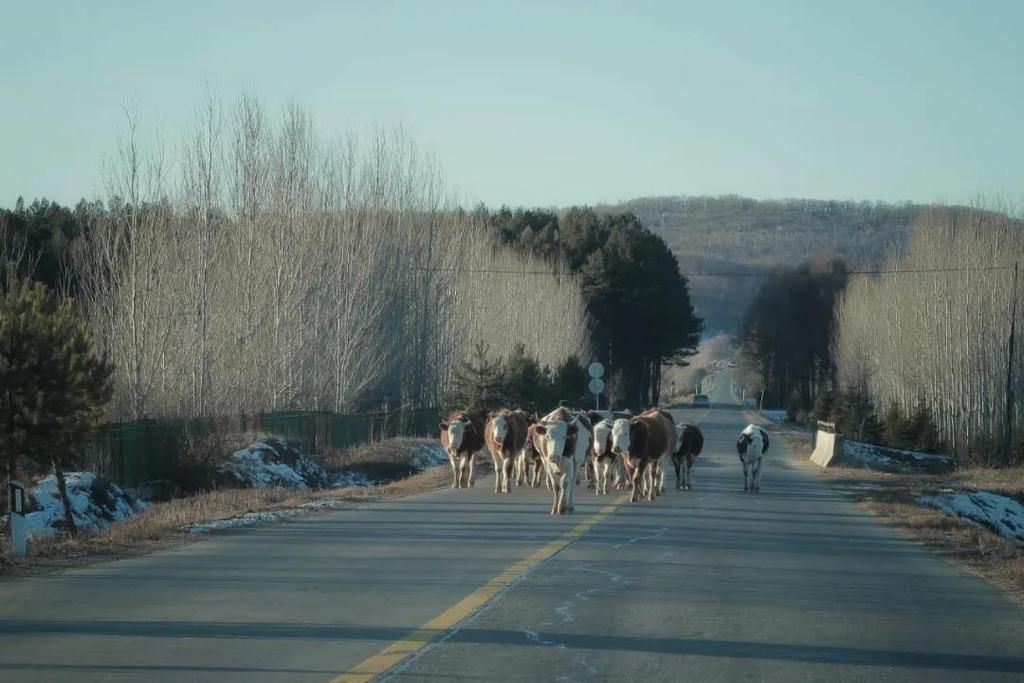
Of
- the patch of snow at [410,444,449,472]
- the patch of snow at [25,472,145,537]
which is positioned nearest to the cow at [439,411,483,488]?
the patch of snow at [25,472,145,537]

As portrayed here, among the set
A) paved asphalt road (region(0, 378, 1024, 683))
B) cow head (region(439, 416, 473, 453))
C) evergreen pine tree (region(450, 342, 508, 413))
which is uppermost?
evergreen pine tree (region(450, 342, 508, 413))

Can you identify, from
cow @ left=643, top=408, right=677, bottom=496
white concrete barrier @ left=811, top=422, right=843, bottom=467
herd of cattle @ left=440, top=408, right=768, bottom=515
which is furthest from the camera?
white concrete barrier @ left=811, top=422, right=843, bottom=467

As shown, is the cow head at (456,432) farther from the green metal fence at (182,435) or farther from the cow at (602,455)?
the green metal fence at (182,435)

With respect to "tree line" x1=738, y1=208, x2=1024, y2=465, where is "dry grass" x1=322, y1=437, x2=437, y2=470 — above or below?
below

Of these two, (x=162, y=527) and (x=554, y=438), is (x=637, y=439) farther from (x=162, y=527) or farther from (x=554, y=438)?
(x=162, y=527)

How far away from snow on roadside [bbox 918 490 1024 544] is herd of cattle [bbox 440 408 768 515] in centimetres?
450

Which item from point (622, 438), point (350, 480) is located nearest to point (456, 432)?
point (622, 438)

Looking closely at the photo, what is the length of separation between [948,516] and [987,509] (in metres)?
7.60

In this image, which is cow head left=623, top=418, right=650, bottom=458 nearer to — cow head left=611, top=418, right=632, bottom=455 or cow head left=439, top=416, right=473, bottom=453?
A: cow head left=611, top=418, right=632, bottom=455

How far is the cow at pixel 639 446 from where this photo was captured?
24.7 m

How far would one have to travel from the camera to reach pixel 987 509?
1261 inches

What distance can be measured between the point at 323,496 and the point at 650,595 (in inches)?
521

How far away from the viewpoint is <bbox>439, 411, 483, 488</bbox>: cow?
91.6 ft

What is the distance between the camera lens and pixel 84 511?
2355cm
